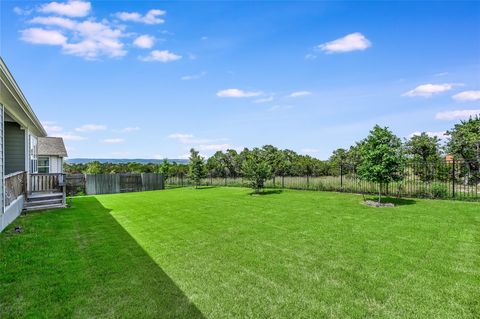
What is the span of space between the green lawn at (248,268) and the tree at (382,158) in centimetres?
246

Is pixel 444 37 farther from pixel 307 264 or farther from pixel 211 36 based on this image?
pixel 307 264

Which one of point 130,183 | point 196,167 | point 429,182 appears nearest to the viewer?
point 429,182

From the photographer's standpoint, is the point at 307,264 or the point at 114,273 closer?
the point at 114,273

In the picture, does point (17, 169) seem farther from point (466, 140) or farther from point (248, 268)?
point (466, 140)

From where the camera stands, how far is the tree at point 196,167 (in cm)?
2266

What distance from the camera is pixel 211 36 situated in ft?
42.4

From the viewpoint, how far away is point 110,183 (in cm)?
2241

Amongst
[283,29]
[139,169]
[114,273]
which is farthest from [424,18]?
[139,169]

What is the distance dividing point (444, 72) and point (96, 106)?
24.3 meters

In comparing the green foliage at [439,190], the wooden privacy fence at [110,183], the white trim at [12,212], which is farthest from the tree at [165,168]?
the green foliage at [439,190]

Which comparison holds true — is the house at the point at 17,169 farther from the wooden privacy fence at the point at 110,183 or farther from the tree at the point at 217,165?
the tree at the point at 217,165

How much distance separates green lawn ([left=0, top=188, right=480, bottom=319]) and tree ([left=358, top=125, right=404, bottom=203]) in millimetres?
2463

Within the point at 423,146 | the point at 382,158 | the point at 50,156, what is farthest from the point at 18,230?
the point at 423,146

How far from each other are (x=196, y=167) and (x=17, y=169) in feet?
41.8
